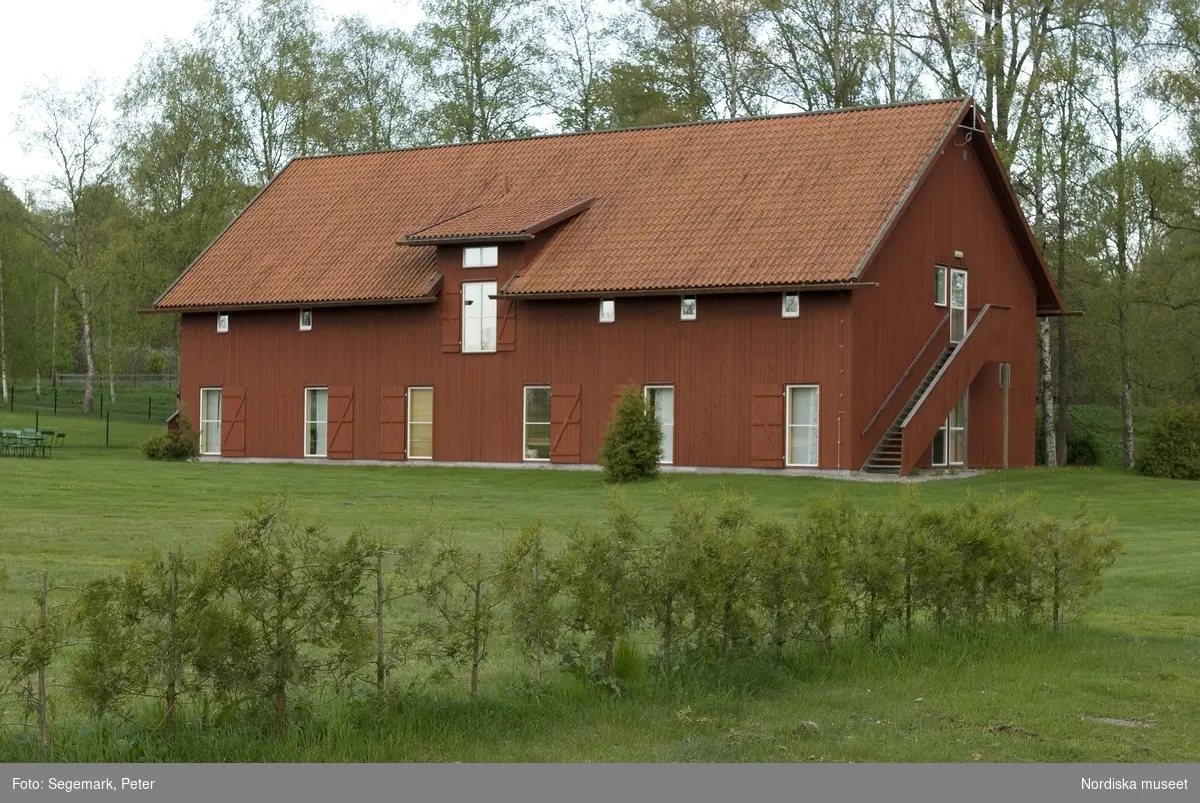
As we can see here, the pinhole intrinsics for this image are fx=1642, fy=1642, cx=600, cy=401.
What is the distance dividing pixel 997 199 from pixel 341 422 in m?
16.9

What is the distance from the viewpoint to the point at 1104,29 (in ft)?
147

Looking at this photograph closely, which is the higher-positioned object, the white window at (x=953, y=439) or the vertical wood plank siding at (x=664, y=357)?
the vertical wood plank siding at (x=664, y=357)

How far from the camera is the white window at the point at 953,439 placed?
37.1 metres

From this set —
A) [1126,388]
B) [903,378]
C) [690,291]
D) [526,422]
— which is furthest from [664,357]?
[1126,388]

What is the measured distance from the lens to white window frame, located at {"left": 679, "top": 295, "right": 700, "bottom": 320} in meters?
35.6

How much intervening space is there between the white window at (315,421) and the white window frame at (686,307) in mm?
10160

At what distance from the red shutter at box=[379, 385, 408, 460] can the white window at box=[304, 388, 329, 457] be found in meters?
1.91

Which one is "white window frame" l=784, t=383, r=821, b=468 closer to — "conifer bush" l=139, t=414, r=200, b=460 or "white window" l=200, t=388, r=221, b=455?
"white window" l=200, t=388, r=221, b=455

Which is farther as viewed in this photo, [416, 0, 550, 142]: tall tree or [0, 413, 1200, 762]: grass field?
[416, 0, 550, 142]: tall tree

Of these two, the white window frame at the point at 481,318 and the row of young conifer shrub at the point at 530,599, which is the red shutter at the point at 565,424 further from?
the row of young conifer shrub at the point at 530,599

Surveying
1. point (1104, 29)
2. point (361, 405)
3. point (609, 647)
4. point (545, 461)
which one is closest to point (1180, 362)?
point (1104, 29)

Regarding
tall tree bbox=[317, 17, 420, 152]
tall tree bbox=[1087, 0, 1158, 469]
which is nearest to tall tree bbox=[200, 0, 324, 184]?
tall tree bbox=[317, 17, 420, 152]

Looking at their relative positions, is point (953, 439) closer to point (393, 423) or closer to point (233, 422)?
point (393, 423)

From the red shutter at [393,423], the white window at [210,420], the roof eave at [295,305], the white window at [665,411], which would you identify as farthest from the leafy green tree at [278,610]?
the white window at [210,420]
